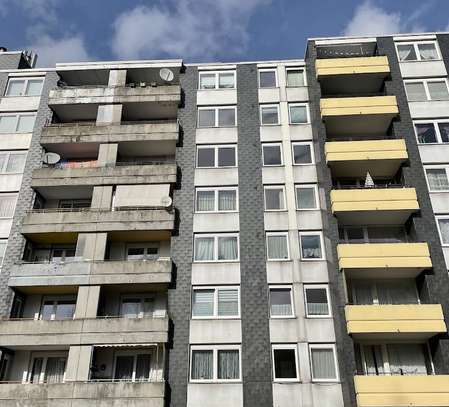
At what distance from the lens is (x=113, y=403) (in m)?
22.7

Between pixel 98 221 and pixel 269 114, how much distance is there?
12.9 meters

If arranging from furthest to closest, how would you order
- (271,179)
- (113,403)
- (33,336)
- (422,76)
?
(422,76)
(271,179)
(33,336)
(113,403)

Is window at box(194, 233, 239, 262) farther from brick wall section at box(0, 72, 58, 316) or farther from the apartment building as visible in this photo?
brick wall section at box(0, 72, 58, 316)

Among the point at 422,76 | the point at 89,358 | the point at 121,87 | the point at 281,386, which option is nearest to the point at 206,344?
the point at 281,386

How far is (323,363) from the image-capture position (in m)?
23.9

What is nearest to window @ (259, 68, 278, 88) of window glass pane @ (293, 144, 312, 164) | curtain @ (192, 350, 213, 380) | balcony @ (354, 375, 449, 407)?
window glass pane @ (293, 144, 312, 164)

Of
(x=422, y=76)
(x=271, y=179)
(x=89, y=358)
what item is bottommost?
(x=89, y=358)

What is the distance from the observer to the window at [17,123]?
31.8 meters

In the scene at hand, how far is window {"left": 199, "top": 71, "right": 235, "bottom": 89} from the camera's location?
33031 millimetres

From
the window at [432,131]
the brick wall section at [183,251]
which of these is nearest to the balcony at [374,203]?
the window at [432,131]

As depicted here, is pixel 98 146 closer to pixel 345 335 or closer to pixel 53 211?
pixel 53 211

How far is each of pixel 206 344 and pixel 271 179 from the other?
34.3 ft

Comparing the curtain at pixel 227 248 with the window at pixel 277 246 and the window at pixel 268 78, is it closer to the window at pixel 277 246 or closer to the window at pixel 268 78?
the window at pixel 277 246

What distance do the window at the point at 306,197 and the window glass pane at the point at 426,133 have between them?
7128 mm
